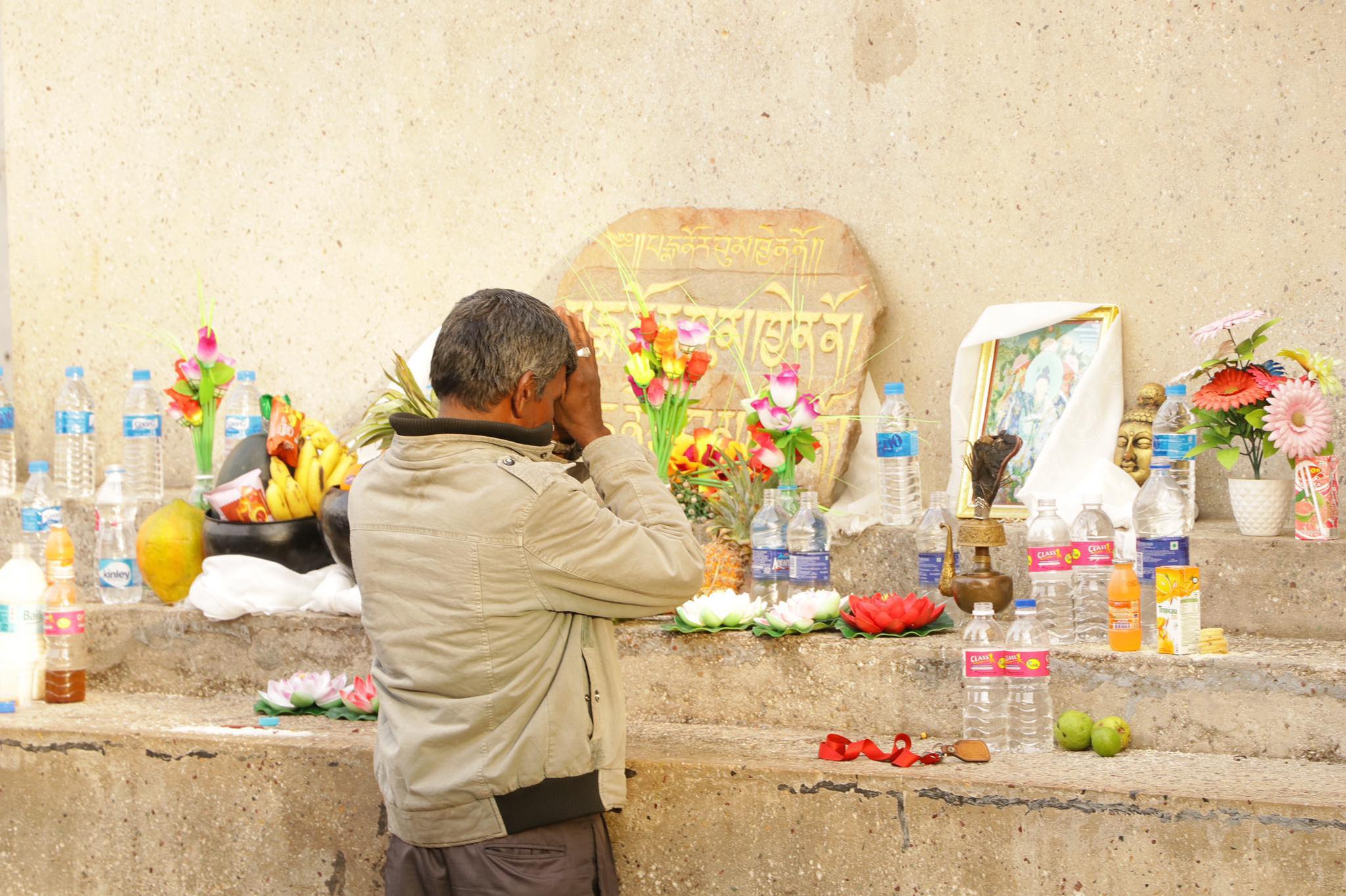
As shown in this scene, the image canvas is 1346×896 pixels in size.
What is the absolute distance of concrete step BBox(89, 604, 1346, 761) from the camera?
10.5 feet

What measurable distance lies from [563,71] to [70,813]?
300cm

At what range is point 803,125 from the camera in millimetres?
4918

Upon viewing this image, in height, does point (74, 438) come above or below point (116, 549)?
above

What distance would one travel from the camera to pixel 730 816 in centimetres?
313

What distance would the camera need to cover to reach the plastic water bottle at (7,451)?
5199mm

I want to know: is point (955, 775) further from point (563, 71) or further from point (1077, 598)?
point (563, 71)

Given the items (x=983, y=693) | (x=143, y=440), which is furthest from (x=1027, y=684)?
(x=143, y=440)

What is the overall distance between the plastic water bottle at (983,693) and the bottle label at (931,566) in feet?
1.51

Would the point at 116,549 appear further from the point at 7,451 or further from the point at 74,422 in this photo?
the point at 7,451

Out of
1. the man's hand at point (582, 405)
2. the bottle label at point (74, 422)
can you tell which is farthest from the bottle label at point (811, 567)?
the bottle label at point (74, 422)

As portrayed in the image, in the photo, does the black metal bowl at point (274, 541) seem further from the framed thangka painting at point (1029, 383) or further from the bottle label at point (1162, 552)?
the bottle label at point (1162, 552)

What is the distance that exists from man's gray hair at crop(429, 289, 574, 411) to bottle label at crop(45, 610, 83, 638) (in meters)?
2.18

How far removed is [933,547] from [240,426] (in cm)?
248

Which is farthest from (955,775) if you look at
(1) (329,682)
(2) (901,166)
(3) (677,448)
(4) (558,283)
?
(4) (558,283)
